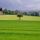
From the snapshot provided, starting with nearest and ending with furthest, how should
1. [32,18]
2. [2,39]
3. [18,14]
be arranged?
[2,39] → [18,14] → [32,18]

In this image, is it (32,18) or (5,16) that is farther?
(32,18)

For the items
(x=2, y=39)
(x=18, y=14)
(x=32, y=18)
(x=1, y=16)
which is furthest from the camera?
(x=32, y=18)

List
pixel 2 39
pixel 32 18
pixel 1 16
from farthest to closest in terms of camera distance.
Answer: pixel 32 18 → pixel 1 16 → pixel 2 39

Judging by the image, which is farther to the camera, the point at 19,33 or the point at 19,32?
the point at 19,32

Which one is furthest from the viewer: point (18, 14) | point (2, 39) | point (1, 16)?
point (1, 16)

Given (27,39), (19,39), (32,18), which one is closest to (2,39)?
(19,39)

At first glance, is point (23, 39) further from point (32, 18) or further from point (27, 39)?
point (32, 18)

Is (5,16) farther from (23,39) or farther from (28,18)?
(23,39)

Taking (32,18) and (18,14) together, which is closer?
(18,14)

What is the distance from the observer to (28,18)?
712 inches

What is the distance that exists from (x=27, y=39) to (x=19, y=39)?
34 centimetres

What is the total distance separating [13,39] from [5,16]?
40.6 ft

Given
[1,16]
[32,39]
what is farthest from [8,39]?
[1,16]

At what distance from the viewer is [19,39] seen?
5.24 metres
